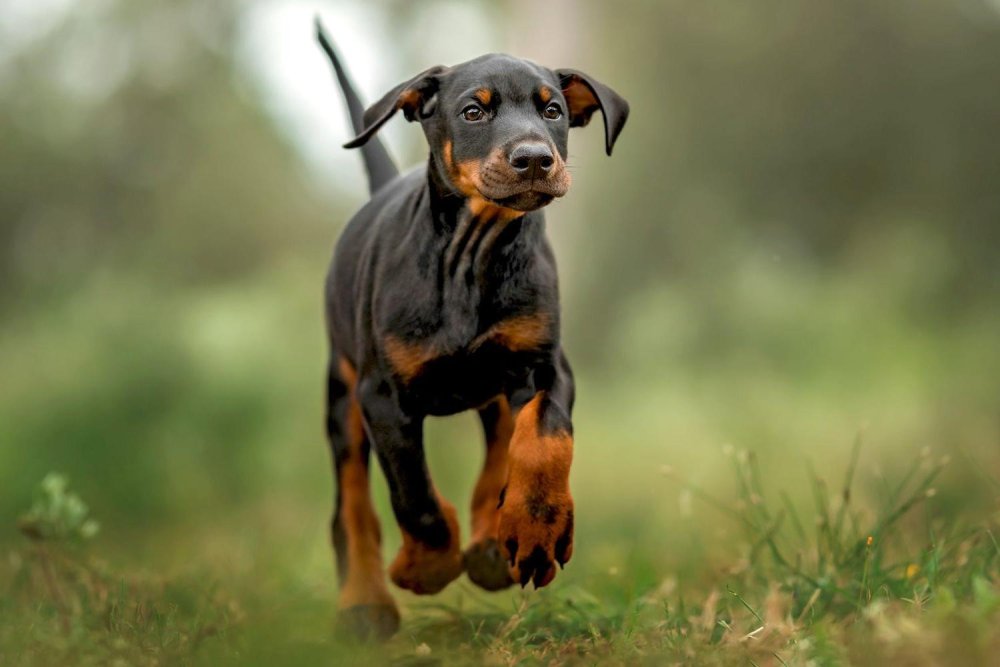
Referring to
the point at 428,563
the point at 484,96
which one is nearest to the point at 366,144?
the point at 484,96

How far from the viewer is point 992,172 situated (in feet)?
40.7

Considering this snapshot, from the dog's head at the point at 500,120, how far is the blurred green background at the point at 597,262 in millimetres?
2438

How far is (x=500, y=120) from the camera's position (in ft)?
11.9

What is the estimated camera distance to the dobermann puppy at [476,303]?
11.8 feet

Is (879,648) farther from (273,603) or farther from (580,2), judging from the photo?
(580,2)

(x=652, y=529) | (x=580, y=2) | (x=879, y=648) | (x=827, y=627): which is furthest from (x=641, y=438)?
(x=879, y=648)

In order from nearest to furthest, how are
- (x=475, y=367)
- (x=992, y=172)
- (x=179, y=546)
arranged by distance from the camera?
(x=475, y=367), (x=179, y=546), (x=992, y=172)

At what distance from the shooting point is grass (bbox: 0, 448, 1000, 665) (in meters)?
3.16

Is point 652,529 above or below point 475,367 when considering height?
below

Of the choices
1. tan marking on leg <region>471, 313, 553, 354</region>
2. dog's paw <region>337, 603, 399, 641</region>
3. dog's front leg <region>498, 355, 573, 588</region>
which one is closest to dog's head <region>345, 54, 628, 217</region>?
tan marking on leg <region>471, 313, 553, 354</region>

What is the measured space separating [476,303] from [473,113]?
0.55 meters

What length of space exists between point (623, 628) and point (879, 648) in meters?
1.09

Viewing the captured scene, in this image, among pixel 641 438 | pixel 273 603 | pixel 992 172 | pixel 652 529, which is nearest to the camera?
pixel 273 603

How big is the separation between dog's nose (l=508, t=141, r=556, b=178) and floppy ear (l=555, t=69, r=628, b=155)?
260mm
